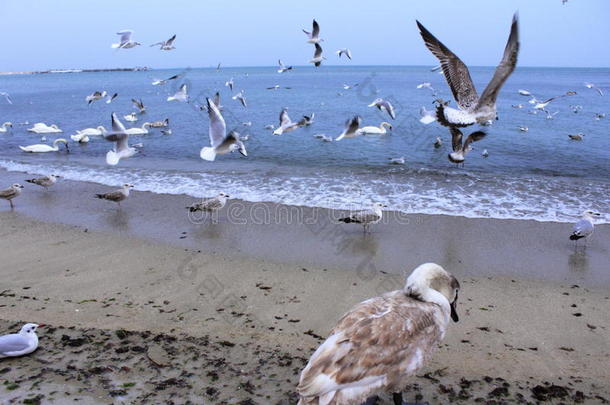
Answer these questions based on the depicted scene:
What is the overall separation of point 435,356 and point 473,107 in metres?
5.10

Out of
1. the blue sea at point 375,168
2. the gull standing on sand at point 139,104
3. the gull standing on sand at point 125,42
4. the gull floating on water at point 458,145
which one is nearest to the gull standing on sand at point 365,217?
the blue sea at point 375,168

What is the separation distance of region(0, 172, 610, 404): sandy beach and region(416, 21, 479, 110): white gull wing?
104 inches

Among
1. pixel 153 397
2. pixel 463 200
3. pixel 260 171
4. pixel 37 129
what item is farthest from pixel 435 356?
pixel 37 129

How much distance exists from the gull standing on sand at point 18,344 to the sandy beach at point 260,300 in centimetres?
8

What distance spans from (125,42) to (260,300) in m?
12.1

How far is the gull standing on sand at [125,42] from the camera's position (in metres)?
14.7

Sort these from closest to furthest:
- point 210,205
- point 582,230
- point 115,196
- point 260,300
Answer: point 260,300, point 582,230, point 210,205, point 115,196

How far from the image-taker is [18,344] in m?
4.55

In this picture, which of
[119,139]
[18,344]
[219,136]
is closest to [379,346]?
[18,344]

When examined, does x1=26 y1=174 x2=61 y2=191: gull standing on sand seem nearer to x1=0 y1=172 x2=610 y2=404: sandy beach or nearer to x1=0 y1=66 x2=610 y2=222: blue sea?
x1=0 y1=66 x2=610 y2=222: blue sea

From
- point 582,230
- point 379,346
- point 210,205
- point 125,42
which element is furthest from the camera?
point 125,42

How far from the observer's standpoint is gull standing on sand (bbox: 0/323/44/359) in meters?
4.49

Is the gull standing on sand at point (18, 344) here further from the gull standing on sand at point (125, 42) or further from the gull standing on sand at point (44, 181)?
the gull standing on sand at point (125, 42)

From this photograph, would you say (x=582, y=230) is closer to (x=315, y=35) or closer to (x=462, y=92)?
(x=462, y=92)
